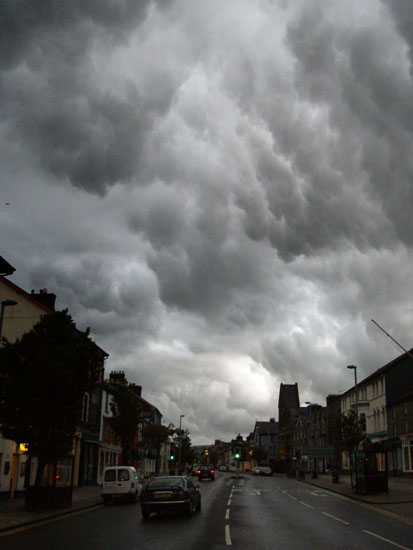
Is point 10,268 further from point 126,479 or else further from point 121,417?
point 121,417

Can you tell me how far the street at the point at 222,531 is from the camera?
13.3 meters

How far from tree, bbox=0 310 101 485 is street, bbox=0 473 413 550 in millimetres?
3348

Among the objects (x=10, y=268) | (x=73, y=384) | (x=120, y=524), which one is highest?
(x=10, y=268)

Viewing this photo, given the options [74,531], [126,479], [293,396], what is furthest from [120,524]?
[293,396]

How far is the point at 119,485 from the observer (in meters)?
28.9

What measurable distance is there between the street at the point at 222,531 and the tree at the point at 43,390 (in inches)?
132

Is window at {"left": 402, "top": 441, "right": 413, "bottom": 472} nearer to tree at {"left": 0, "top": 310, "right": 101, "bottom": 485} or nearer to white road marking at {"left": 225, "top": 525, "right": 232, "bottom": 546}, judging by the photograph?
tree at {"left": 0, "top": 310, "right": 101, "bottom": 485}

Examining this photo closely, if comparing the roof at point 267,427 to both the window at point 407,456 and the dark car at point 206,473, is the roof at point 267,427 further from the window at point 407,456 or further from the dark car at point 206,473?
the window at point 407,456

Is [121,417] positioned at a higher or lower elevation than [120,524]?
higher

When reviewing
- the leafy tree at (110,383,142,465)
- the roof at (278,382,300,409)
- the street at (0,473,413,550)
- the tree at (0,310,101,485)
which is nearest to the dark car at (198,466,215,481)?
the leafy tree at (110,383,142,465)

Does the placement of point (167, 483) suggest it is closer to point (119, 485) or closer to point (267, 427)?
point (119, 485)

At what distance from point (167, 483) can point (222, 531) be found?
15.7ft

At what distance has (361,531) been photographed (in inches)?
636

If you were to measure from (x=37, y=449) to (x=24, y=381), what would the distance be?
2998 mm
